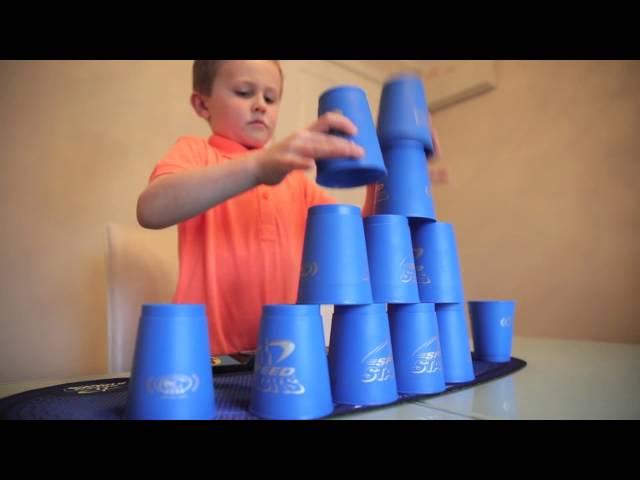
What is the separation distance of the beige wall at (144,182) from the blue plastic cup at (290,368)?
3.55 ft

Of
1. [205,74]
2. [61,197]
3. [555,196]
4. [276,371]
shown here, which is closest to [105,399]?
[276,371]

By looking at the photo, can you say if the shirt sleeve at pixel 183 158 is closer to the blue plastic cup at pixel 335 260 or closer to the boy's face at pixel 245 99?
the boy's face at pixel 245 99

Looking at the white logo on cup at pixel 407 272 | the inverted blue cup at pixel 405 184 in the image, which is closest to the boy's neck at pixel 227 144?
the inverted blue cup at pixel 405 184

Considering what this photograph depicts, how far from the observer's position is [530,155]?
1551mm

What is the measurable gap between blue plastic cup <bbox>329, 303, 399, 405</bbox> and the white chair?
2.04ft

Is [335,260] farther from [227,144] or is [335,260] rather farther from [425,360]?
[227,144]

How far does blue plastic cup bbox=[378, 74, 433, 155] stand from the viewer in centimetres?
61

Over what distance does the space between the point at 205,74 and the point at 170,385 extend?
735 mm

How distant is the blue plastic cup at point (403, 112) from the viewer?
0.61m
